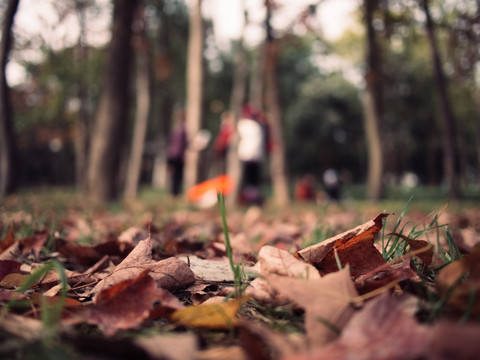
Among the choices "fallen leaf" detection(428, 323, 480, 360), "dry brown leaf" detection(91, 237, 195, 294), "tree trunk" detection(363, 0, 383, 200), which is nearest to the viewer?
"fallen leaf" detection(428, 323, 480, 360)

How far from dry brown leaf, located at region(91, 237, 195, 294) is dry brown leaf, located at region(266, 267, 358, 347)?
1.19 feet

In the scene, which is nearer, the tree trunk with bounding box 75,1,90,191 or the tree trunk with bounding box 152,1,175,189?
the tree trunk with bounding box 152,1,175,189

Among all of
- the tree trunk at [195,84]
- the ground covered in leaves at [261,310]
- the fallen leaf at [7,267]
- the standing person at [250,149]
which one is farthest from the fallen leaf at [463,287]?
the tree trunk at [195,84]

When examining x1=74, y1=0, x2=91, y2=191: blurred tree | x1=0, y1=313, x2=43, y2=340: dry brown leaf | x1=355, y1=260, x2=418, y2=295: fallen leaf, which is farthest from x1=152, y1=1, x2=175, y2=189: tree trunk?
x1=0, y1=313, x2=43, y2=340: dry brown leaf

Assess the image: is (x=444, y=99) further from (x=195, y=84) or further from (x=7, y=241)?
(x=7, y=241)

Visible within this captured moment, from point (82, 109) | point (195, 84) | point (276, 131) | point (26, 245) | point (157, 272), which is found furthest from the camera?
point (82, 109)

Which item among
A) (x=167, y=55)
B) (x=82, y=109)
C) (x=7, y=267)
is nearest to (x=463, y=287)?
(x=7, y=267)

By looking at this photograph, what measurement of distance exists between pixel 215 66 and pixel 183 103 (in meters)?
4.86

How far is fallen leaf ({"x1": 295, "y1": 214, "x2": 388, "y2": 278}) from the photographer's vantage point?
114 centimetres

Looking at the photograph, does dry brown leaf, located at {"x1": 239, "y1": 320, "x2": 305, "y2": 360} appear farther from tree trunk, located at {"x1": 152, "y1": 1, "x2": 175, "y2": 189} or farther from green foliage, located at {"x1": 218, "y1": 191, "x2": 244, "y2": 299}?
tree trunk, located at {"x1": 152, "y1": 1, "x2": 175, "y2": 189}

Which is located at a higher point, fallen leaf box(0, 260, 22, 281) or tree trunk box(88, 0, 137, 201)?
tree trunk box(88, 0, 137, 201)

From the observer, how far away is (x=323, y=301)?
0.83 m

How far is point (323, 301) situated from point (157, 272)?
51 cm

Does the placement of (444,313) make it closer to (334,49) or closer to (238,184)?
(238,184)
